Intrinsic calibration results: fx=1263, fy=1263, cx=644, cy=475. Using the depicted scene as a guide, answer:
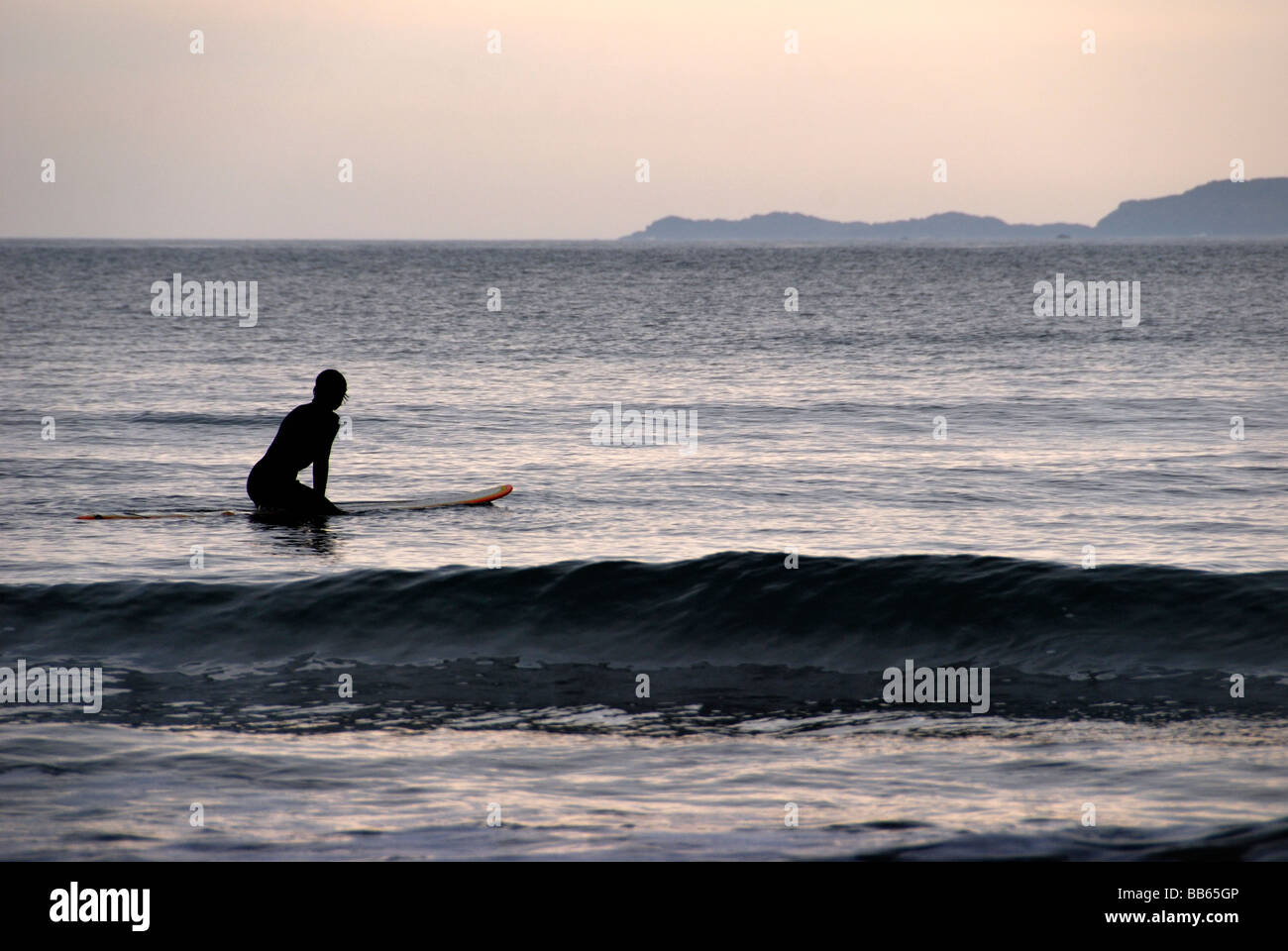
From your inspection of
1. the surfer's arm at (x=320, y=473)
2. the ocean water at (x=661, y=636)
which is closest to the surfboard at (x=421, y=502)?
the ocean water at (x=661, y=636)

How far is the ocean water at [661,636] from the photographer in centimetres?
608

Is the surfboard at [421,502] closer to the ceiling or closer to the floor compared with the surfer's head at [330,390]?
closer to the floor

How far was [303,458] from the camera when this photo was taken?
1365 cm

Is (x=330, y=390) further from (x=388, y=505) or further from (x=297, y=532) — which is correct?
(x=388, y=505)

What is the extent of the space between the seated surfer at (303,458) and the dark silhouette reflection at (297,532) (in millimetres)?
89

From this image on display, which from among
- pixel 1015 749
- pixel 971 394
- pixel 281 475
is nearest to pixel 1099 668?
pixel 1015 749

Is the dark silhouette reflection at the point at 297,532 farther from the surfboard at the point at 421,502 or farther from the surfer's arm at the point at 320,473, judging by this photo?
the surfboard at the point at 421,502

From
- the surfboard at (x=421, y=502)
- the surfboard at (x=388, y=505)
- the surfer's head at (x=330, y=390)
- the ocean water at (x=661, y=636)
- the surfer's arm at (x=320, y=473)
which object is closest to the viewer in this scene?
the ocean water at (x=661, y=636)

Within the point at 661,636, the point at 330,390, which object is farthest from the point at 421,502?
the point at 661,636

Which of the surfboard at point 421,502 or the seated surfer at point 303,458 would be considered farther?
the surfboard at point 421,502

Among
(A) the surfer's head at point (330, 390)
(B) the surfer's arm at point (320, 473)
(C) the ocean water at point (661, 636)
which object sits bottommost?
(C) the ocean water at point (661, 636)

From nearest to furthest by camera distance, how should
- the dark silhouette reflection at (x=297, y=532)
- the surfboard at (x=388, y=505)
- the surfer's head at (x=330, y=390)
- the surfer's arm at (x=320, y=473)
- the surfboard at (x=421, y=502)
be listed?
the dark silhouette reflection at (x=297, y=532)
the surfer's head at (x=330, y=390)
the surfer's arm at (x=320, y=473)
the surfboard at (x=388, y=505)
the surfboard at (x=421, y=502)

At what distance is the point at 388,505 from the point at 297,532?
1717 mm
